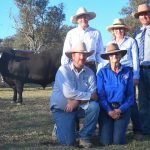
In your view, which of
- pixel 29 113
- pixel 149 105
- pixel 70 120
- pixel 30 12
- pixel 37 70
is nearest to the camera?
pixel 70 120

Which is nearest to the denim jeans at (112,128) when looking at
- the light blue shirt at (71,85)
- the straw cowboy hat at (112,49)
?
the light blue shirt at (71,85)

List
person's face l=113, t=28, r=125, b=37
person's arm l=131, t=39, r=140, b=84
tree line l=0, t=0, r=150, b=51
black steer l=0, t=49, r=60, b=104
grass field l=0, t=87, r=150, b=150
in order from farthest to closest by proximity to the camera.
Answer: tree line l=0, t=0, r=150, b=51 < black steer l=0, t=49, r=60, b=104 < person's face l=113, t=28, r=125, b=37 < person's arm l=131, t=39, r=140, b=84 < grass field l=0, t=87, r=150, b=150

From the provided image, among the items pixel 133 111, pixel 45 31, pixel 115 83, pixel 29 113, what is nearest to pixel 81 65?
pixel 115 83

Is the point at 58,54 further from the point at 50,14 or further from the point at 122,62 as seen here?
the point at 50,14

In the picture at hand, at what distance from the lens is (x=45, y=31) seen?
41719 mm

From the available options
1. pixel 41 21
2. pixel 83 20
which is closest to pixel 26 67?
pixel 83 20

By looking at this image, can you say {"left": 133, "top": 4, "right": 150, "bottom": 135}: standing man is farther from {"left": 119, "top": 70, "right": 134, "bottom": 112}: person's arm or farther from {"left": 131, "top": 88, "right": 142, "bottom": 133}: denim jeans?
{"left": 119, "top": 70, "right": 134, "bottom": 112}: person's arm

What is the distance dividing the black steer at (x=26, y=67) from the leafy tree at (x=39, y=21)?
84.4 feet

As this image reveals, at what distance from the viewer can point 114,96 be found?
6691 millimetres

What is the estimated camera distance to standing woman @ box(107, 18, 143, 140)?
23.1 ft

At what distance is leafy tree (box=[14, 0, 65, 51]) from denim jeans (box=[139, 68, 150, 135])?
111ft

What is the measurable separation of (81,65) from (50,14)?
35.9 m

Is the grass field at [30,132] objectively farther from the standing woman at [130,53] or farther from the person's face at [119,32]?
the person's face at [119,32]

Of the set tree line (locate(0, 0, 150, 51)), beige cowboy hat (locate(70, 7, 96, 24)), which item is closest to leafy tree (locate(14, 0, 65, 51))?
tree line (locate(0, 0, 150, 51))
